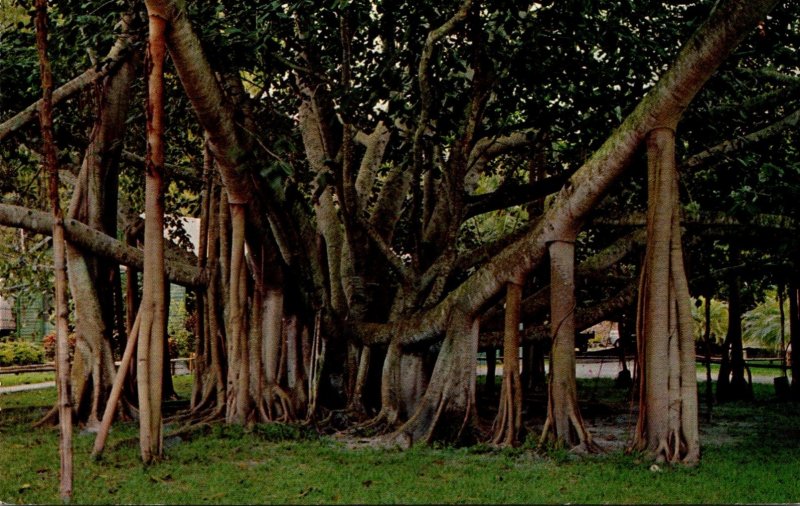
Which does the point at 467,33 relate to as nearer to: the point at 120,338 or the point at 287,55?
the point at 287,55

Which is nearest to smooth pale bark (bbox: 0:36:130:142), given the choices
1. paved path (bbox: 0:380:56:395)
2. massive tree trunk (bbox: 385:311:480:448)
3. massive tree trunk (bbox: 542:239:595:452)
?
massive tree trunk (bbox: 385:311:480:448)

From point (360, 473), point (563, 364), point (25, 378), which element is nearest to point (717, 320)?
point (25, 378)

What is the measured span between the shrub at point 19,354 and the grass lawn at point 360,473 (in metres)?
11.6

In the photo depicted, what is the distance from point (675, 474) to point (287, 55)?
593 cm

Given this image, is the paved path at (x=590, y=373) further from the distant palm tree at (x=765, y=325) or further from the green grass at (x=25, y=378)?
the distant palm tree at (x=765, y=325)

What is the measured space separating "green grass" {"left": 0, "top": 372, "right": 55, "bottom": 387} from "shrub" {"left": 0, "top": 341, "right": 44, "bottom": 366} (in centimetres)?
67

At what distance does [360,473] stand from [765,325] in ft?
73.9

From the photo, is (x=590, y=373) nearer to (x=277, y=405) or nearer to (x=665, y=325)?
(x=277, y=405)

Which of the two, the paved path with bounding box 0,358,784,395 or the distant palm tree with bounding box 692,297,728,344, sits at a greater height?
the distant palm tree with bounding box 692,297,728,344

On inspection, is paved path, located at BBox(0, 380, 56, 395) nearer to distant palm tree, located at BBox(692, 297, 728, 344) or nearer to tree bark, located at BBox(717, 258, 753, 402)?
tree bark, located at BBox(717, 258, 753, 402)

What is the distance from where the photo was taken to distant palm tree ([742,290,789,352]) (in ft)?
84.7

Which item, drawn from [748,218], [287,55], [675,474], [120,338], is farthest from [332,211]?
[675,474]

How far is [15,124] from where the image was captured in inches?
352

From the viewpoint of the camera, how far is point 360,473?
6.73 meters
